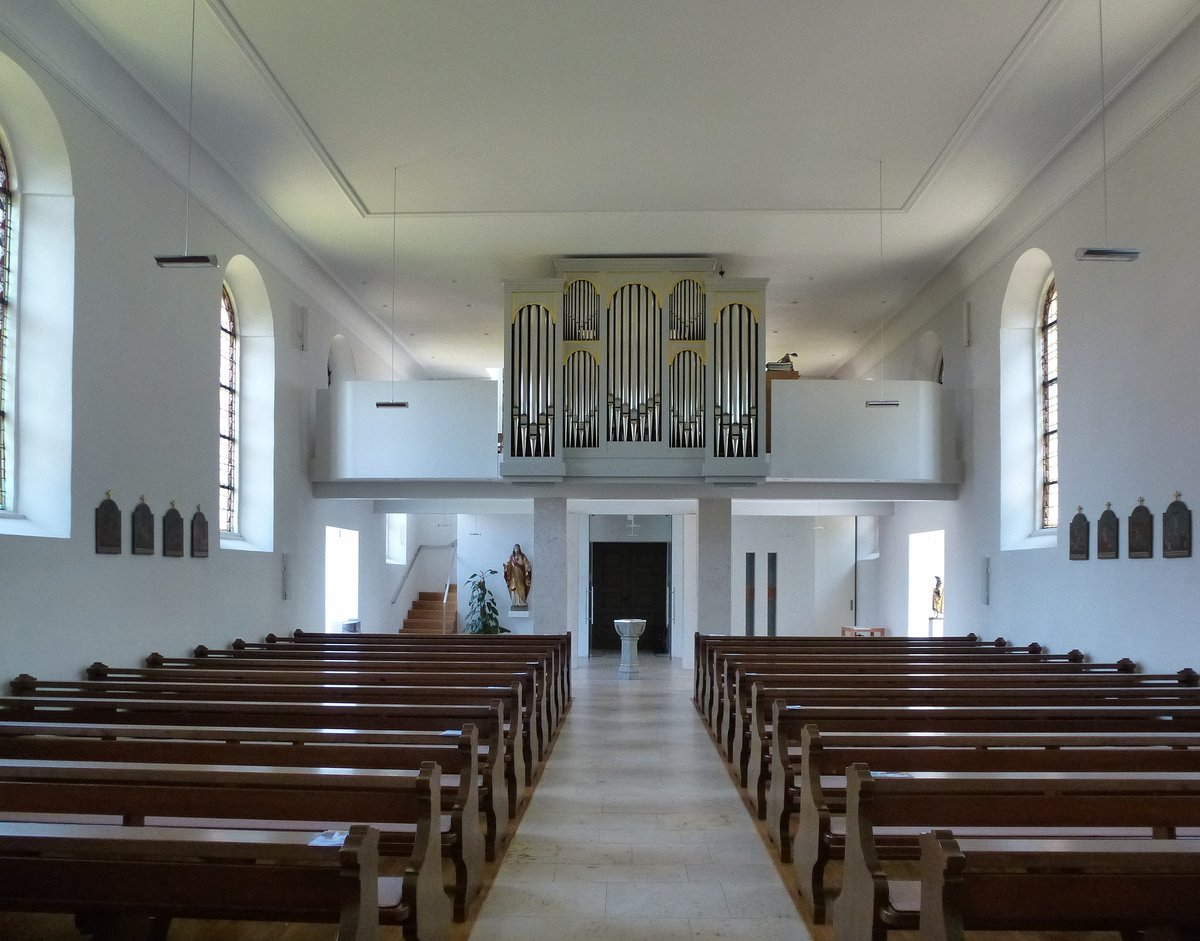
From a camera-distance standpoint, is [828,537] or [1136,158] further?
[828,537]

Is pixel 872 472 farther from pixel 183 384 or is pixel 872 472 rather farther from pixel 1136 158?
pixel 183 384

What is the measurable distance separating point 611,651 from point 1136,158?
44.9 ft

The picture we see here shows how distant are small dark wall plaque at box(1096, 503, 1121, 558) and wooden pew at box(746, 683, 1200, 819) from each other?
1.89 metres

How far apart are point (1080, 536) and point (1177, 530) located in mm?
1656

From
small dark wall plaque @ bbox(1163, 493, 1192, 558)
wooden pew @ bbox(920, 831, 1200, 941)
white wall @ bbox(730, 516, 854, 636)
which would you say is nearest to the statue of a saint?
white wall @ bbox(730, 516, 854, 636)

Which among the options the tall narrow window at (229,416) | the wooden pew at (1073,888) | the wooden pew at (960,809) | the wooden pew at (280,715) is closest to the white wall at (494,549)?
the tall narrow window at (229,416)

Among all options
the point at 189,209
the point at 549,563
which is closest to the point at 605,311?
the point at 549,563

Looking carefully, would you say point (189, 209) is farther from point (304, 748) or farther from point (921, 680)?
point (921, 680)

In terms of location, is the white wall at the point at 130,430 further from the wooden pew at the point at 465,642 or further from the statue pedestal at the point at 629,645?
the statue pedestal at the point at 629,645

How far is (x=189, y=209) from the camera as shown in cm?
914

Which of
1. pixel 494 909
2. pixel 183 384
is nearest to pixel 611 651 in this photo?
pixel 183 384

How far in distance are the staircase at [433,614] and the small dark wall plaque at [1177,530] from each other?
13.9 metres

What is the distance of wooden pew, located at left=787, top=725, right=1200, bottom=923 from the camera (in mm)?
4387

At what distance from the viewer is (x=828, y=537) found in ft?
64.6
